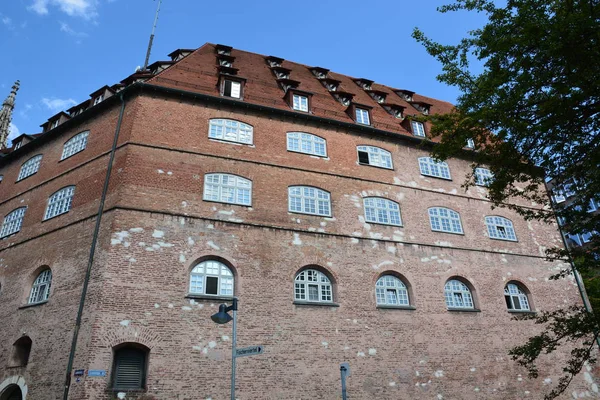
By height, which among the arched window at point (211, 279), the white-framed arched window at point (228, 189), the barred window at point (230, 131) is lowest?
the arched window at point (211, 279)

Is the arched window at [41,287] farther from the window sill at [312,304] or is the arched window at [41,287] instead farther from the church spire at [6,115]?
the church spire at [6,115]

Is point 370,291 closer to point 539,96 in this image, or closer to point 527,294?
point 527,294

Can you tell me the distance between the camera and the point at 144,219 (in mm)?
15375

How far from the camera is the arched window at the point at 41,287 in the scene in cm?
1590

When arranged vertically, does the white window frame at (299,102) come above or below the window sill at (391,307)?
above

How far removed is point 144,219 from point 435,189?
1327 centimetres

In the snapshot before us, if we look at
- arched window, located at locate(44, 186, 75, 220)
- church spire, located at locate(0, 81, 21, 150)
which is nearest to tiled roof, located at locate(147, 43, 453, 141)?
arched window, located at locate(44, 186, 75, 220)

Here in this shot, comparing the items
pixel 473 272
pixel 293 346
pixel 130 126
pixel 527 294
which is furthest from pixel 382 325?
pixel 130 126

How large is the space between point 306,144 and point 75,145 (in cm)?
1028

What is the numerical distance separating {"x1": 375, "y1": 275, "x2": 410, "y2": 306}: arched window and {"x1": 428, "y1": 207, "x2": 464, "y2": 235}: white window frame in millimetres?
3395

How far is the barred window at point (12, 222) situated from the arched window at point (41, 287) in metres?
3.54

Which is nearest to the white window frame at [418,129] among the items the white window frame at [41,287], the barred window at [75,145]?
the barred window at [75,145]

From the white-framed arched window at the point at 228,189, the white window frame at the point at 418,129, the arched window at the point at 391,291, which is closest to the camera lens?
the white-framed arched window at the point at 228,189

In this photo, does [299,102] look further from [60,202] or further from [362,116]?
[60,202]
